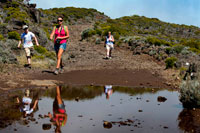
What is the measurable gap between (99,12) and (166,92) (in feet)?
259

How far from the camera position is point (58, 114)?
243 inches

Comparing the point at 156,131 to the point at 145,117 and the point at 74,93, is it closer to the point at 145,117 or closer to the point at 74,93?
the point at 145,117

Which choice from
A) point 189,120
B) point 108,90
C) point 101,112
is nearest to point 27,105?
point 101,112

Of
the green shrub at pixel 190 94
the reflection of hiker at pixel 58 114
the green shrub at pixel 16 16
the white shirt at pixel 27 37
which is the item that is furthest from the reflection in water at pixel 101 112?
the green shrub at pixel 16 16

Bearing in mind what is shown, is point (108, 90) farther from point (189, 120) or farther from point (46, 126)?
point (46, 126)

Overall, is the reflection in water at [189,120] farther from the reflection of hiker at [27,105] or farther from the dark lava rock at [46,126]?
the reflection of hiker at [27,105]

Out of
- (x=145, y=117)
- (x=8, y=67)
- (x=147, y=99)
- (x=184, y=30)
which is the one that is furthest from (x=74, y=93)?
(x=184, y=30)

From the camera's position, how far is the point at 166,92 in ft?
31.8

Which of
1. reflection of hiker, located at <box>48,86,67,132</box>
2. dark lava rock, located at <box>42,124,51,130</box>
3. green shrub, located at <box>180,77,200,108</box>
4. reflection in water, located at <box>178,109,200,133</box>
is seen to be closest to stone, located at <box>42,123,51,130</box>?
dark lava rock, located at <box>42,124,51,130</box>

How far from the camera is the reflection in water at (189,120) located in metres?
5.59

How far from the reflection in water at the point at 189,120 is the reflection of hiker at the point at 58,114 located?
7.67 ft

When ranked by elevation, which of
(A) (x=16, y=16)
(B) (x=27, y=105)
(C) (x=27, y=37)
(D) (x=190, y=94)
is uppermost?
(A) (x=16, y=16)

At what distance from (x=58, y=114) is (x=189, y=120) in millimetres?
2821

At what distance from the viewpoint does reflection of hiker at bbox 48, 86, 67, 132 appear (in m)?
5.54
